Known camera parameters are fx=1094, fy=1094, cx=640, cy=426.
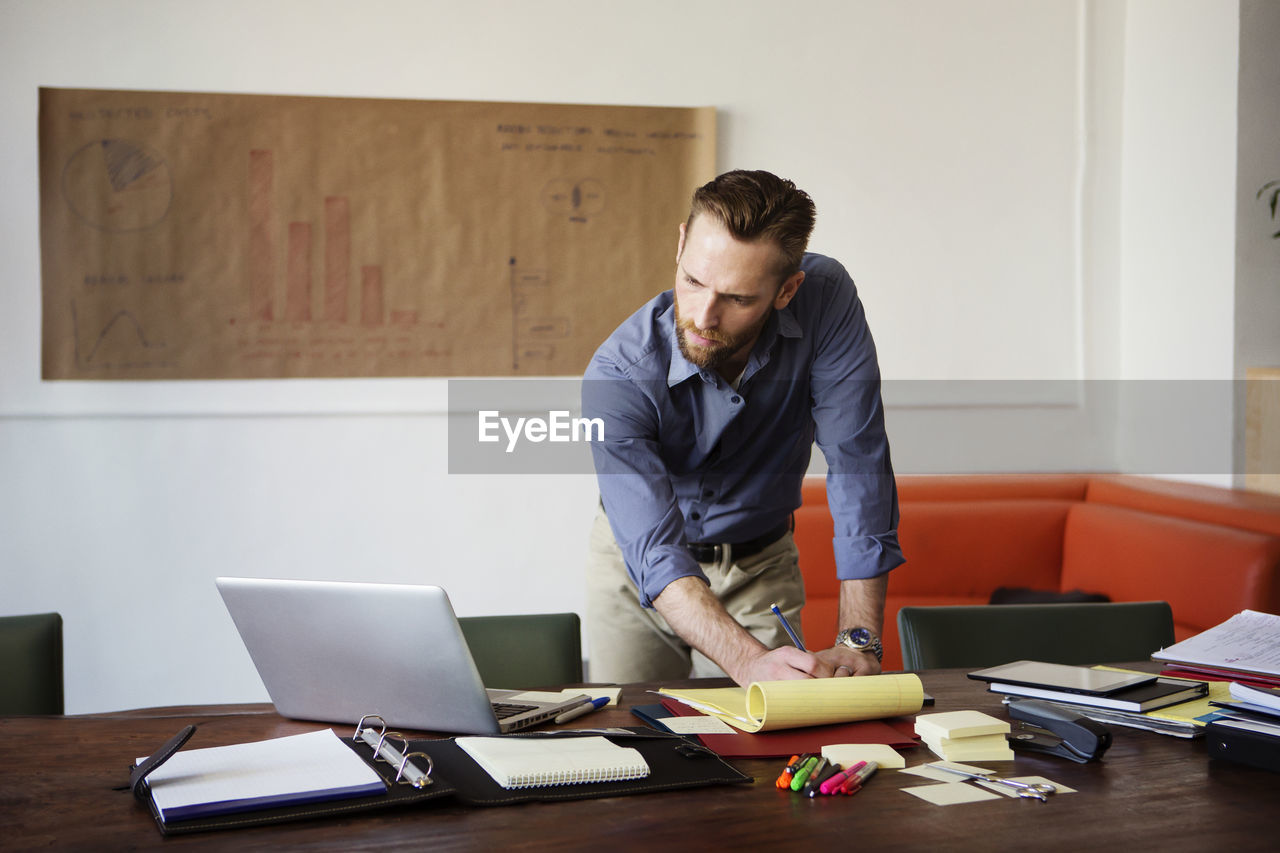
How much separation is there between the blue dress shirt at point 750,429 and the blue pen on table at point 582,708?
0.33 meters

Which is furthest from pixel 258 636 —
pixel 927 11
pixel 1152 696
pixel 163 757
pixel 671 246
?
pixel 927 11

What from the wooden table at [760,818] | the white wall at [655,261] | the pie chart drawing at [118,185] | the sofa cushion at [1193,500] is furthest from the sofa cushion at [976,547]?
the pie chart drawing at [118,185]

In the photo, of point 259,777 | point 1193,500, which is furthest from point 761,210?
point 1193,500

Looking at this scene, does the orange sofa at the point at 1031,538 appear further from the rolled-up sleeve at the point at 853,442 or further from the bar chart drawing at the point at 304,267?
the bar chart drawing at the point at 304,267

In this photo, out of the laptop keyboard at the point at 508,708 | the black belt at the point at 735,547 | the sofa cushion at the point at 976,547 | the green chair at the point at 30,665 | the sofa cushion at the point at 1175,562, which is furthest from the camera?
the sofa cushion at the point at 976,547

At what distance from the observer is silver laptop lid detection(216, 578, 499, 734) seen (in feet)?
4.39

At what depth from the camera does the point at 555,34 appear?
3.57m

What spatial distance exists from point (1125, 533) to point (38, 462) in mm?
3303

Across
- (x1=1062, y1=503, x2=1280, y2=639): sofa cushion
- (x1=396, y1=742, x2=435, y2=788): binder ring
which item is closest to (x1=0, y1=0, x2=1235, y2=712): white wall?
(x1=1062, y1=503, x2=1280, y2=639): sofa cushion

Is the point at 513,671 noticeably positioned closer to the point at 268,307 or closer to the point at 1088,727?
the point at 1088,727

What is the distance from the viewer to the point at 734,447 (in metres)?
2.20

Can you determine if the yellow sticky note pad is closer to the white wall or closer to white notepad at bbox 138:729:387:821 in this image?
white notepad at bbox 138:729:387:821

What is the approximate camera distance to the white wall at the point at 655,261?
336 centimetres

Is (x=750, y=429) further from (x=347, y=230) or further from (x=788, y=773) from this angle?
(x=347, y=230)
